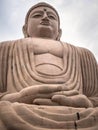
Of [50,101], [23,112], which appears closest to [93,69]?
[50,101]

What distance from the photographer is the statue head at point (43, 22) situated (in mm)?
10508

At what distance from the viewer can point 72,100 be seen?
8.16 metres

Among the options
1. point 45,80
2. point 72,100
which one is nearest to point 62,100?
point 72,100

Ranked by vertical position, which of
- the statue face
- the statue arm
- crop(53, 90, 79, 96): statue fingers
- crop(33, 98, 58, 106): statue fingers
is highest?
the statue face

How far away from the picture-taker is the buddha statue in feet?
24.5

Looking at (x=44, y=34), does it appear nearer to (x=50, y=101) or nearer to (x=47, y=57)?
(x=47, y=57)

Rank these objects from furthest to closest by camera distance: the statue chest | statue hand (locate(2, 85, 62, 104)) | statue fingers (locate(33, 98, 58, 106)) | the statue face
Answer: the statue face
the statue chest
statue hand (locate(2, 85, 62, 104))
statue fingers (locate(33, 98, 58, 106))

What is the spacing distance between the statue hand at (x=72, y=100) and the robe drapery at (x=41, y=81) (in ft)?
0.74

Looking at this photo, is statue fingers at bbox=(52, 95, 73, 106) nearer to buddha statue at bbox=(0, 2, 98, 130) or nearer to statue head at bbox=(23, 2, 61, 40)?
buddha statue at bbox=(0, 2, 98, 130)

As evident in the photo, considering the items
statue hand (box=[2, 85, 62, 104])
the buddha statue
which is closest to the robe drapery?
the buddha statue

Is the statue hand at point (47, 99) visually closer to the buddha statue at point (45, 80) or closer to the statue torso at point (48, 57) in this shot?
the buddha statue at point (45, 80)

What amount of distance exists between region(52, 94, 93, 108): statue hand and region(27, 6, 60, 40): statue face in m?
2.57

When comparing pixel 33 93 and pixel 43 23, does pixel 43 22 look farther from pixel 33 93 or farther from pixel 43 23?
pixel 33 93

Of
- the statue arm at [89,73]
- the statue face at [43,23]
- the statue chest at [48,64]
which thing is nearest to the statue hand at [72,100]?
the statue arm at [89,73]
